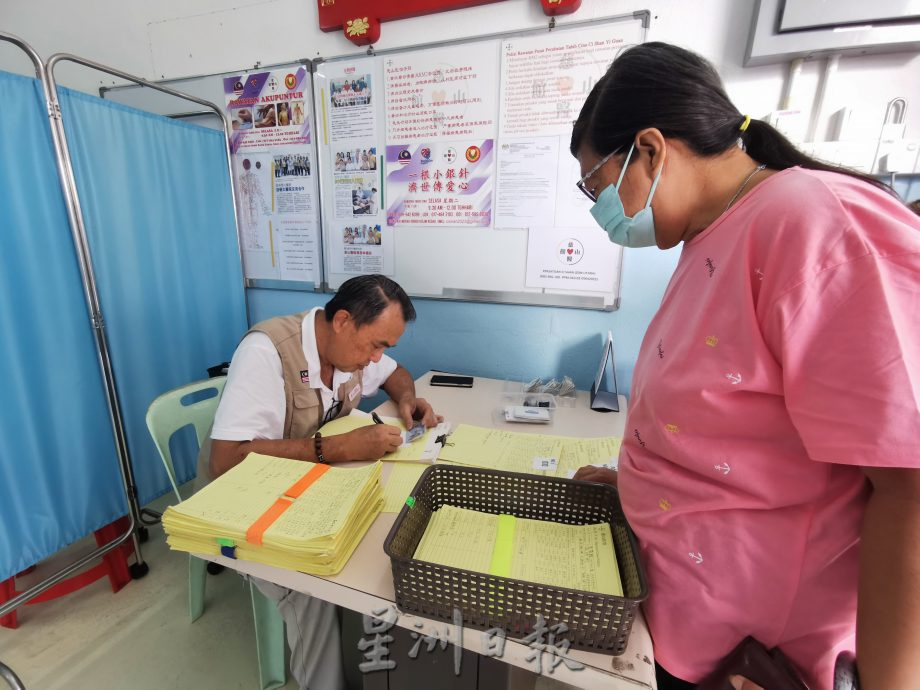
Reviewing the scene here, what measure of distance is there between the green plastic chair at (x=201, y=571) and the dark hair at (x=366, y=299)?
0.66 m

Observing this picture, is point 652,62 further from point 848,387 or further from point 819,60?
point 819,60

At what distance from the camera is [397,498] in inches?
37.8

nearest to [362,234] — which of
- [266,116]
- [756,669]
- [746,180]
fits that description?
[266,116]

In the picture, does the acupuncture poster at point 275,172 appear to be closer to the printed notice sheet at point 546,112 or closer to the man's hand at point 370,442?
the printed notice sheet at point 546,112

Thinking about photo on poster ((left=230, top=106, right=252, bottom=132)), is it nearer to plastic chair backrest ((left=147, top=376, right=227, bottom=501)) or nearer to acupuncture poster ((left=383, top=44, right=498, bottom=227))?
acupuncture poster ((left=383, top=44, right=498, bottom=227))

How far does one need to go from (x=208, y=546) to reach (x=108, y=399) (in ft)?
4.52

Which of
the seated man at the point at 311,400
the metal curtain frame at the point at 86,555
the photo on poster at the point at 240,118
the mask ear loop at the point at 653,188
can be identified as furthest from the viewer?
the photo on poster at the point at 240,118

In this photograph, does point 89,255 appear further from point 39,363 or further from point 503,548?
point 503,548

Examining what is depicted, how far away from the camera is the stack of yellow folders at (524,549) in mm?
664

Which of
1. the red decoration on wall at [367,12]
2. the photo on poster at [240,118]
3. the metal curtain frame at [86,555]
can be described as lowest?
the metal curtain frame at [86,555]

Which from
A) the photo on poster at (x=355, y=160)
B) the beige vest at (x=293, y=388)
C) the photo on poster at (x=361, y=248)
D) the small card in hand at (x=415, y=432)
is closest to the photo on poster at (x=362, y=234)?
the photo on poster at (x=361, y=248)

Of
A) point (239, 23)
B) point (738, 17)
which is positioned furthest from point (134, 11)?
point (738, 17)

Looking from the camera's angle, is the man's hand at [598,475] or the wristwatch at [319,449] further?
the wristwatch at [319,449]

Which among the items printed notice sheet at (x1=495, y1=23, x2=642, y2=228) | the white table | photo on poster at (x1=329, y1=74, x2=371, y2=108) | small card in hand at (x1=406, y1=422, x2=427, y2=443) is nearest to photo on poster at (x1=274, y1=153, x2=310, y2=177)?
photo on poster at (x1=329, y1=74, x2=371, y2=108)
